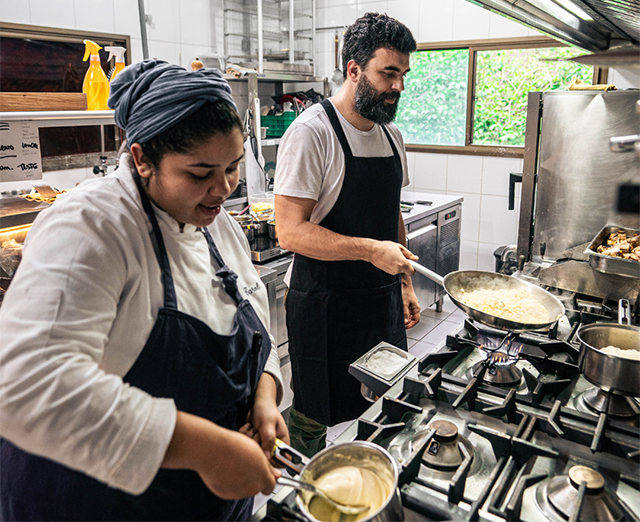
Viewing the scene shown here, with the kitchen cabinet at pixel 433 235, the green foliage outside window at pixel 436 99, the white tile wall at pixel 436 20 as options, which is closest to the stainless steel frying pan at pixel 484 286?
the kitchen cabinet at pixel 433 235

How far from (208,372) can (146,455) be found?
270 mm

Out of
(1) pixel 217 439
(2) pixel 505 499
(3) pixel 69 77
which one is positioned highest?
(3) pixel 69 77

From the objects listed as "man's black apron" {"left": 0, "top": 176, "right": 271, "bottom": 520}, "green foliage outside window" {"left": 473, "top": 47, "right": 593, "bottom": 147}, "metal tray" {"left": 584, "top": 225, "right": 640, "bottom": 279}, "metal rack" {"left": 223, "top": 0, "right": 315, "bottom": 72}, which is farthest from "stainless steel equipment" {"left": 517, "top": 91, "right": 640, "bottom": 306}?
"metal rack" {"left": 223, "top": 0, "right": 315, "bottom": 72}

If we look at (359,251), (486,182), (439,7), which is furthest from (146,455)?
(439,7)

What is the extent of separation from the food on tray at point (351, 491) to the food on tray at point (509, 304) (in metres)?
0.68

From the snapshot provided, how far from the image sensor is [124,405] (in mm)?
776

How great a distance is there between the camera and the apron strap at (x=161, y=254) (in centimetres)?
100

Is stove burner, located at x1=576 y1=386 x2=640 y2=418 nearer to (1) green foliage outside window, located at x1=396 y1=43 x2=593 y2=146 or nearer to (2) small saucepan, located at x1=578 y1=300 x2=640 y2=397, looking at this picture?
(2) small saucepan, located at x1=578 y1=300 x2=640 y2=397

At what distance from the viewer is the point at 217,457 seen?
0.84 m

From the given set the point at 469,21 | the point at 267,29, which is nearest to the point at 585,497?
the point at 469,21

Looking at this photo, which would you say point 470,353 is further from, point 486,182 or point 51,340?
point 486,182

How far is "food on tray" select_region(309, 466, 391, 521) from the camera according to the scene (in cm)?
84

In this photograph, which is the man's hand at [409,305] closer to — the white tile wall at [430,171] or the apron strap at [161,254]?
the apron strap at [161,254]

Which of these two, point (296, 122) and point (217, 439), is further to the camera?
point (296, 122)
